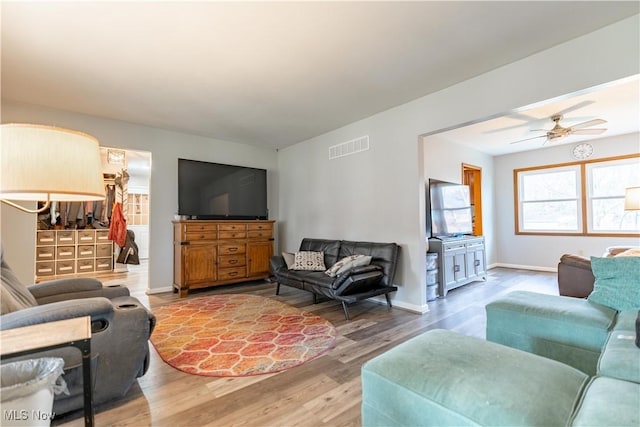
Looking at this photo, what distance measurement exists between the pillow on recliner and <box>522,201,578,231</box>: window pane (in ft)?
15.7

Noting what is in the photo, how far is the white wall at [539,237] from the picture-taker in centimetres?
522

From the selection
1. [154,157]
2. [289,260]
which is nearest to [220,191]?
[154,157]

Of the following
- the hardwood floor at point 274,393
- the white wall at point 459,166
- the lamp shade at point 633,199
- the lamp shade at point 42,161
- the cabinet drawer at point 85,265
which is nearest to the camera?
the lamp shade at point 42,161

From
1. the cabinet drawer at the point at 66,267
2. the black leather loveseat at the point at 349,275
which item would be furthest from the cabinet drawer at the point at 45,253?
the black leather loveseat at the point at 349,275

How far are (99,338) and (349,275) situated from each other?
2265mm

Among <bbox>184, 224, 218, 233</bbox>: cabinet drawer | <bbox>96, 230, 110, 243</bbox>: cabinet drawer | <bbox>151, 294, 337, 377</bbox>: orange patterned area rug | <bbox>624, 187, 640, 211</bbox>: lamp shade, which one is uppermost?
<bbox>624, 187, 640, 211</bbox>: lamp shade

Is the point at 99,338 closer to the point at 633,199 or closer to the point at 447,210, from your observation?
the point at 447,210

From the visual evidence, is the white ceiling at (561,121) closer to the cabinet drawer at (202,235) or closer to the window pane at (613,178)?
the window pane at (613,178)

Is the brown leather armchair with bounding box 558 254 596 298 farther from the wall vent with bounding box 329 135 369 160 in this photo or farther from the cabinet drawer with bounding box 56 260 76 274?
the cabinet drawer with bounding box 56 260 76 274

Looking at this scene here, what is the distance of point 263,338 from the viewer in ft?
8.87

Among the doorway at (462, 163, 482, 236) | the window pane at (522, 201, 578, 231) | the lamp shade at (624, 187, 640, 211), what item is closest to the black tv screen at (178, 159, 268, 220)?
the doorway at (462, 163, 482, 236)

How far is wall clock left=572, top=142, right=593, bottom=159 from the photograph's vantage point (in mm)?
5312

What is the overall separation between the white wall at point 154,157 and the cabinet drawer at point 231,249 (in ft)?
2.68

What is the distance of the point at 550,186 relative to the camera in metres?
6.05
